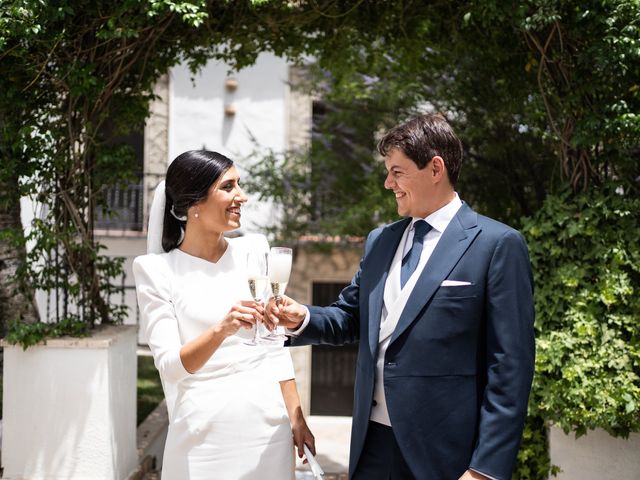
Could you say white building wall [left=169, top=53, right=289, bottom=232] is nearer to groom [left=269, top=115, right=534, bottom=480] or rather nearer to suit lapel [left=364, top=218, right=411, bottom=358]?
suit lapel [left=364, top=218, right=411, bottom=358]

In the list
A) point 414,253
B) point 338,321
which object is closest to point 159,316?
point 338,321

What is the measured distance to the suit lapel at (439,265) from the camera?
2.07 metres

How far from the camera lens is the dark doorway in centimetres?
1141

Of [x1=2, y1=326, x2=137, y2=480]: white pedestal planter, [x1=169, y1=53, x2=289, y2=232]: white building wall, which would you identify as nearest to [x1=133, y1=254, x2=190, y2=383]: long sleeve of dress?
[x1=2, y1=326, x2=137, y2=480]: white pedestal planter

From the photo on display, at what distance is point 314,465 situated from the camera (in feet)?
7.44

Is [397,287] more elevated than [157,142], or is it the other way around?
[157,142]

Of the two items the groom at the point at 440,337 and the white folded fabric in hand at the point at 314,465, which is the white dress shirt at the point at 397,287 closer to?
the groom at the point at 440,337

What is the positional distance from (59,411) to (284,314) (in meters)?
2.26

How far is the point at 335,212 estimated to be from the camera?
30.5ft

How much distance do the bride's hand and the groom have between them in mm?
95

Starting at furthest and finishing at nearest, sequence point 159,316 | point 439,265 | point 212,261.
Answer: point 212,261 < point 159,316 < point 439,265

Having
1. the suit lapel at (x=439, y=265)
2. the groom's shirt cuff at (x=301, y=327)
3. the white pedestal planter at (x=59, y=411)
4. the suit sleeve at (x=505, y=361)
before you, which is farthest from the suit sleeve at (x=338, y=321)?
the white pedestal planter at (x=59, y=411)

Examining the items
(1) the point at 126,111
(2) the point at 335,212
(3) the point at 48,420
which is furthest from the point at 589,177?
(2) the point at 335,212

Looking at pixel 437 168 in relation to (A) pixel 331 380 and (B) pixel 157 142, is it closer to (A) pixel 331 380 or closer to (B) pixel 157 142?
(A) pixel 331 380
